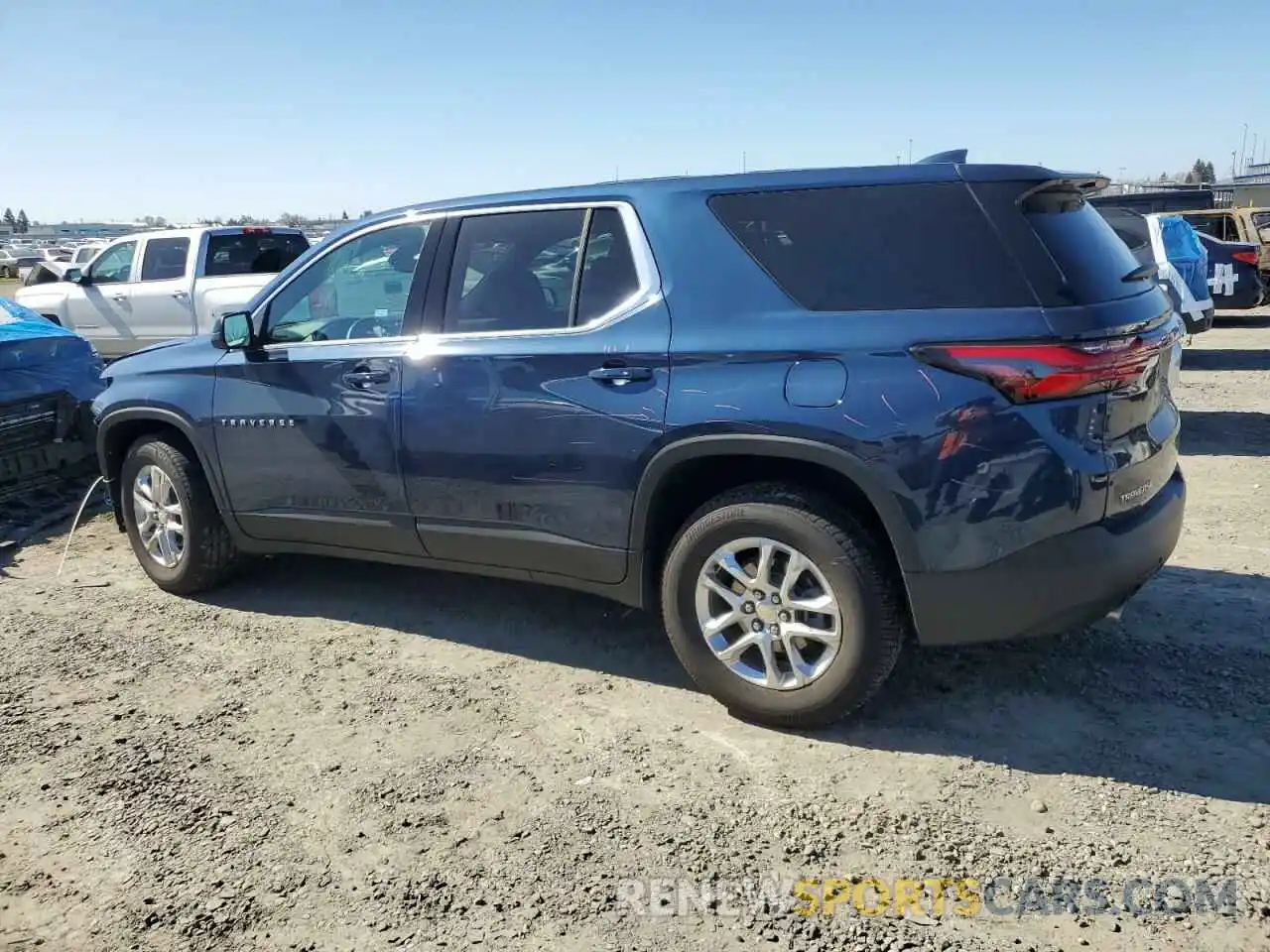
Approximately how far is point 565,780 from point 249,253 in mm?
10474

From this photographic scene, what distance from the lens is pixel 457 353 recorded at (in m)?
4.06

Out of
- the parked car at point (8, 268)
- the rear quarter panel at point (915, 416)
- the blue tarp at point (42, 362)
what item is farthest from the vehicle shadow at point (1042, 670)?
the parked car at point (8, 268)

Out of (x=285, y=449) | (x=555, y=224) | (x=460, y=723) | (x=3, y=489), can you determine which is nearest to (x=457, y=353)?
(x=555, y=224)

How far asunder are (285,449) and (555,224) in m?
1.68

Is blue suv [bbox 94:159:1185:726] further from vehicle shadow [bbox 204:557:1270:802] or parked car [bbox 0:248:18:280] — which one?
parked car [bbox 0:248:18:280]

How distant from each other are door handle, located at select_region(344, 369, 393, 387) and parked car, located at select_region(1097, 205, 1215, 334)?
27.1 feet

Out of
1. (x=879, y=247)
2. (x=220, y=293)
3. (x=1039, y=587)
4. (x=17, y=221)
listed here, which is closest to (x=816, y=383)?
(x=879, y=247)

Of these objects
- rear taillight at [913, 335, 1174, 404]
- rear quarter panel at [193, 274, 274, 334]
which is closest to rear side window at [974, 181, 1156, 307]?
rear taillight at [913, 335, 1174, 404]

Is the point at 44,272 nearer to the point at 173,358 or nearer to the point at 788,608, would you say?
the point at 173,358

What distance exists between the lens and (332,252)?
15.1 feet

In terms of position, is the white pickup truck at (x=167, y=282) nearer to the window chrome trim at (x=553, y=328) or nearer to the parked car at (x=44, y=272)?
the parked car at (x=44, y=272)

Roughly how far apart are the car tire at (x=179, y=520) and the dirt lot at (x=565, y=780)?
0.32 meters

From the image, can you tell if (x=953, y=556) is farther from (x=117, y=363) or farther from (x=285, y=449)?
(x=117, y=363)

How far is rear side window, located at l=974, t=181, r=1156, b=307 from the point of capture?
3.12 metres
